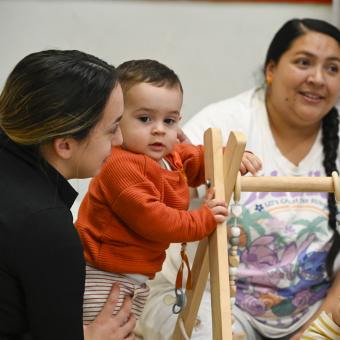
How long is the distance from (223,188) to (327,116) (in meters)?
0.60

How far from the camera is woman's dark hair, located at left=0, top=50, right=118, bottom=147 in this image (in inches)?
32.1

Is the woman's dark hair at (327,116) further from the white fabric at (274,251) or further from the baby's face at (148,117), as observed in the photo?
the baby's face at (148,117)

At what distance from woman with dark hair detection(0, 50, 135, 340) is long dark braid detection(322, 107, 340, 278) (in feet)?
2.31

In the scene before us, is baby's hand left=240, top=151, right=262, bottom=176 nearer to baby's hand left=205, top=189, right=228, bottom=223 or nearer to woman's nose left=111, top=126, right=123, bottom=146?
baby's hand left=205, top=189, right=228, bottom=223

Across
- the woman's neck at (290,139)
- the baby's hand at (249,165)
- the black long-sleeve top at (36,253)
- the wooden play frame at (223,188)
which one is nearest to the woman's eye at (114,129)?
the black long-sleeve top at (36,253)

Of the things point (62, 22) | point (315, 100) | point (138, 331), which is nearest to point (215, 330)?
point (138, 331)

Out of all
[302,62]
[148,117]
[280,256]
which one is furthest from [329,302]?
[148,117]

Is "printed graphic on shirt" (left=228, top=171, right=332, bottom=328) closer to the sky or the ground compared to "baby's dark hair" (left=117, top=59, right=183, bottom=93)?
closer to the ground

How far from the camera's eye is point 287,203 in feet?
4.56

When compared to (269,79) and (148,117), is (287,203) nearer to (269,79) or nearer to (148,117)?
(269,79)

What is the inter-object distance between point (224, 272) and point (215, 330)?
0.10 meters

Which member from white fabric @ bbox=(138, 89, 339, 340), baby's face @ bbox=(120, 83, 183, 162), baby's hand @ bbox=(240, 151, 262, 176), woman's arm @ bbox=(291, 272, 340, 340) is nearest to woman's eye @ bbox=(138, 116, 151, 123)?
baby's face @ bbox=(120, 83, 183, 162)

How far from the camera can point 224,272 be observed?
98 cm

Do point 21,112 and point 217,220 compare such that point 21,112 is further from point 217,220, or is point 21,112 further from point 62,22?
point 62,22
